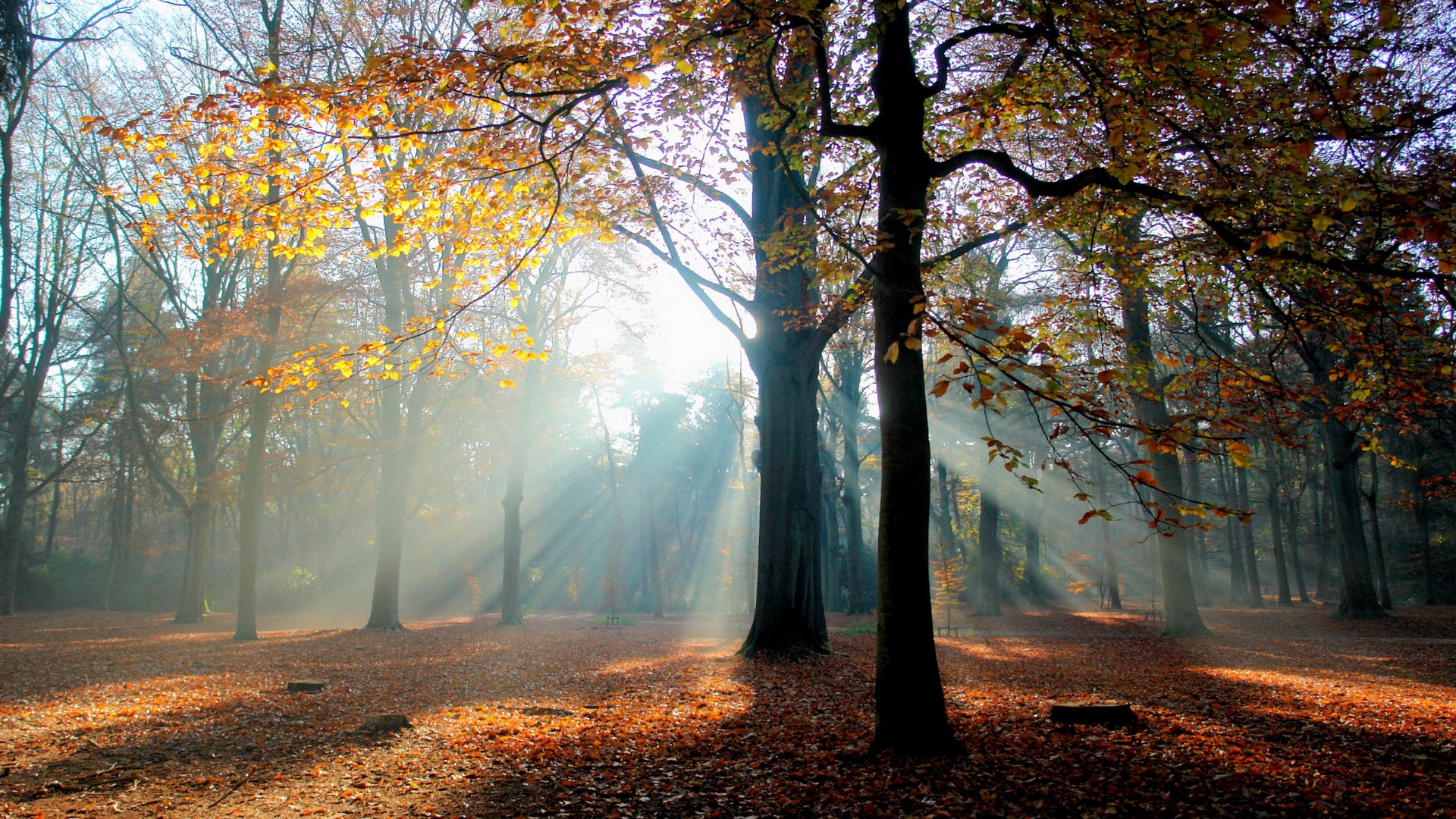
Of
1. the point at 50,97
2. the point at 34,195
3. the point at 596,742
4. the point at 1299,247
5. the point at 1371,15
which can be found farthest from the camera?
the point at 34,195

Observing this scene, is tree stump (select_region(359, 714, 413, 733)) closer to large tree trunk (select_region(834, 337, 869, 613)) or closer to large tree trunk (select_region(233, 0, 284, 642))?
large tree trunk (select_region(233, 0, 284, 642))

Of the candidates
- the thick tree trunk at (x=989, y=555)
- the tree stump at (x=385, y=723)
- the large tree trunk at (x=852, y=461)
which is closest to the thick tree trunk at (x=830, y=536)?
the large tree trunk at (x=852, y=461)

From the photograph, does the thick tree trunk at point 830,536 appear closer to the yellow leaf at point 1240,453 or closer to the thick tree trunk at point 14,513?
the yellow leaf at point 1240,453

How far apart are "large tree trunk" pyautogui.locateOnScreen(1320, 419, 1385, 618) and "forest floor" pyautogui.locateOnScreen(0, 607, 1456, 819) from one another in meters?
6.67

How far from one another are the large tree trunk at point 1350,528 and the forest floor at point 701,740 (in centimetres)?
667

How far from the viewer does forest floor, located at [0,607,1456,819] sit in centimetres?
441

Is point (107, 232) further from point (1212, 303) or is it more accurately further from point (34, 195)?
point (1212, 303)

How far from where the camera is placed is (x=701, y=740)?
6016 millimetres

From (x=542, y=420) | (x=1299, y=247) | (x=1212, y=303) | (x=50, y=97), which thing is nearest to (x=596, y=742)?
(x=1299, y=247)

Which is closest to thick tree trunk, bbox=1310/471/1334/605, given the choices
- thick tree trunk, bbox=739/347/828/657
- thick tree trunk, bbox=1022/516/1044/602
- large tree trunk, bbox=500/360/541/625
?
thick tree trunk, bbox=1022/516/1044/602

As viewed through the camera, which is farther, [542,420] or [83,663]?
[542,420]

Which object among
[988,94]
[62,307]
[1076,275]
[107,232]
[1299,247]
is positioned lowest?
[1299,247]

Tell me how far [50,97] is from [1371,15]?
86.1 feet

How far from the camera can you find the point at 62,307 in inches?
851
